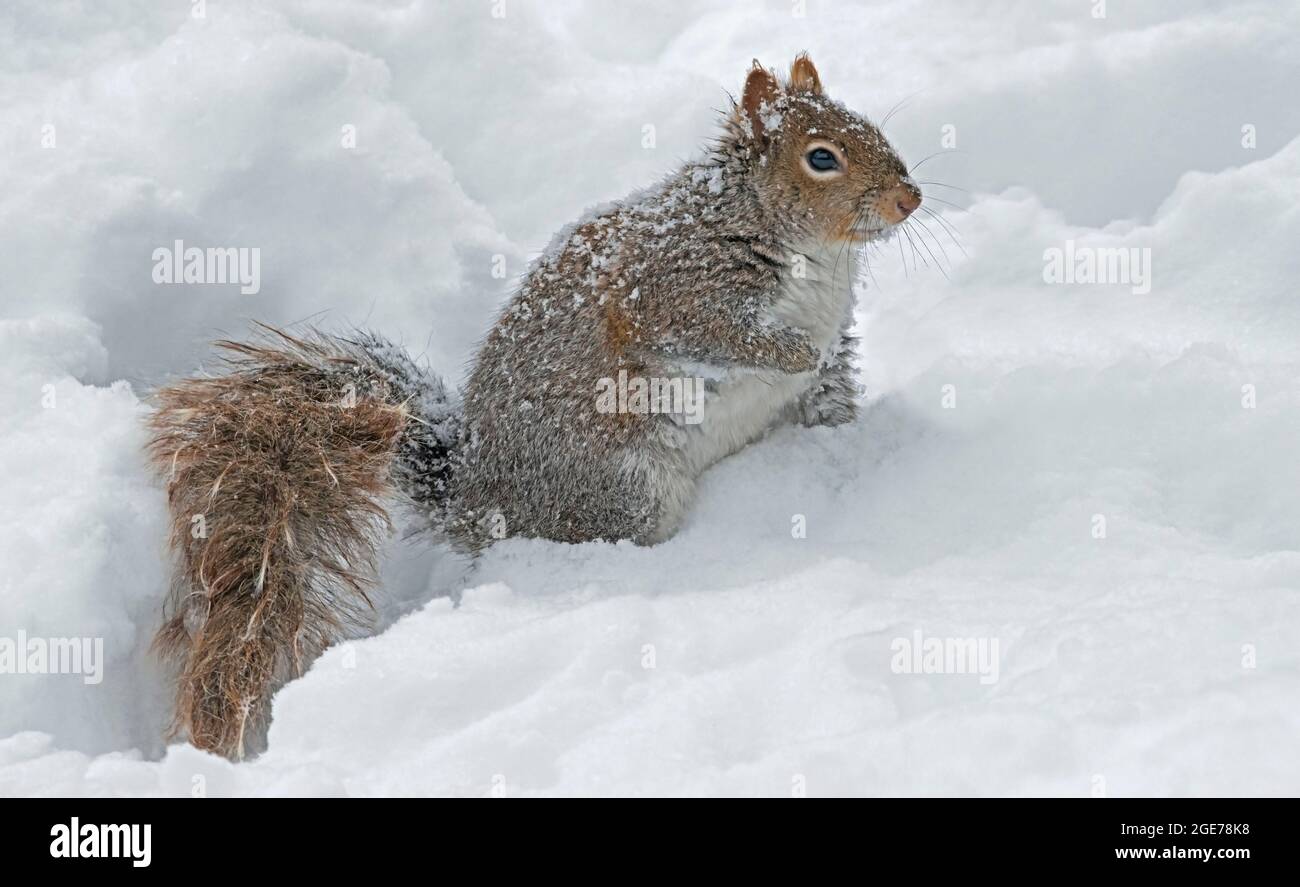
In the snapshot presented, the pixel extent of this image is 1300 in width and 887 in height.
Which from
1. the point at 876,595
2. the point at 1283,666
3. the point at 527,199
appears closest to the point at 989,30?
the point at 527,199

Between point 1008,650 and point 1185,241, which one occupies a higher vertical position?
point 1185,241

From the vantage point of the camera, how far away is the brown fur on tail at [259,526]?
2512mm

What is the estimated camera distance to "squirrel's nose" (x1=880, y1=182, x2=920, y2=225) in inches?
119

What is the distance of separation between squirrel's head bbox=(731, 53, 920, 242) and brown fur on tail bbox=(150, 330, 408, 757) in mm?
1094

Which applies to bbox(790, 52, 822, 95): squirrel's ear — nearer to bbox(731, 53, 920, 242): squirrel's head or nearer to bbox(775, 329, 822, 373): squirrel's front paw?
bbox(731, 53, 920, 242): squirrel's head

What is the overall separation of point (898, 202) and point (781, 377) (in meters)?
0.51

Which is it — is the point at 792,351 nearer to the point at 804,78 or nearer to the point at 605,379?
the point at 605,379

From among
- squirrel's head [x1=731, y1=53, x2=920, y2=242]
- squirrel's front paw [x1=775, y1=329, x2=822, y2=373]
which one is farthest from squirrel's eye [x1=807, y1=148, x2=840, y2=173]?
squirrel's front paw [x1=775, y1=329, x2=822, y2=373]

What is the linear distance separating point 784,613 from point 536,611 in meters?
0.52

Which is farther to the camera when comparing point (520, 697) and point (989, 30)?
point (989, 30)

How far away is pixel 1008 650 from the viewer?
2.12m

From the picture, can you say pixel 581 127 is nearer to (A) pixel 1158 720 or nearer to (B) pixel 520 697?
(B) pixel 520 697

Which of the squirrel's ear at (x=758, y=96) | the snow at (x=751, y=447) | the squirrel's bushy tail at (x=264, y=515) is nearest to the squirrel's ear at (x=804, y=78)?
the squirrel's ear at (x=758, y=96)

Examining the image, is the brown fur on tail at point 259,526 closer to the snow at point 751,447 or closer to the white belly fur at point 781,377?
the snow at point 751,447
